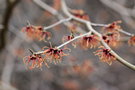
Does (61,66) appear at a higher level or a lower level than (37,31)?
lower

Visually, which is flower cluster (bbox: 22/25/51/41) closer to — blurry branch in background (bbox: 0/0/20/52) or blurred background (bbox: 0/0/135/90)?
blurry branch in background (bbox: 0/0/20/52)

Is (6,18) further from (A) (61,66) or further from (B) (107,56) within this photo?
(A) (61,66)

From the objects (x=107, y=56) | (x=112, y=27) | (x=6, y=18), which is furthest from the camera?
(x=6, y=18)

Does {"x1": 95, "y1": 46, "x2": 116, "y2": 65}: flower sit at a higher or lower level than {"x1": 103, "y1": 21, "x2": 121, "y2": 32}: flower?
lower

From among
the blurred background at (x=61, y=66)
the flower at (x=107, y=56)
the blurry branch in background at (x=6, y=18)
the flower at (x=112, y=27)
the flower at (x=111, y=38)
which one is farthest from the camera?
the blurred background at (x=61, y=66)

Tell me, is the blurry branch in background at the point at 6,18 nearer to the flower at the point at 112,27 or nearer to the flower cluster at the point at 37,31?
the flower cluster at the point at 37,31

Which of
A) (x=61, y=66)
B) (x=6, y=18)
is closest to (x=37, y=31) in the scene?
(x=6, y=18)

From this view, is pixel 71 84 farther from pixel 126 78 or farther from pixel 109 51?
pixel 109 51

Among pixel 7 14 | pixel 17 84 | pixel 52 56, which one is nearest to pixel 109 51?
pixel 52 56

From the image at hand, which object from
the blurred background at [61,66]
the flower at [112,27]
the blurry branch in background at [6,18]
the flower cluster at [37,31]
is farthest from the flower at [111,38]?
the blurred background at [61,66]

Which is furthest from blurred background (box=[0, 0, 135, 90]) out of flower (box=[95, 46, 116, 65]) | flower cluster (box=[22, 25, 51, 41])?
flower (box=[95, 46, 116, 65])

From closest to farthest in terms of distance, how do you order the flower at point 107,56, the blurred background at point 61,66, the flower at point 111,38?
the flower at point 107,56 → the flower at point 111,38 → the blurred background at point 61,66

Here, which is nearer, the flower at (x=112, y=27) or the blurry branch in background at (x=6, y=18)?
the flower at (x=112, y=27)

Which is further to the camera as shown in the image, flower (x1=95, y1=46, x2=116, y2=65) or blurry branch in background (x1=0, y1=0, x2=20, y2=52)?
blurry branch in background (x1=0, y1=0, x2=20, y2=52)
